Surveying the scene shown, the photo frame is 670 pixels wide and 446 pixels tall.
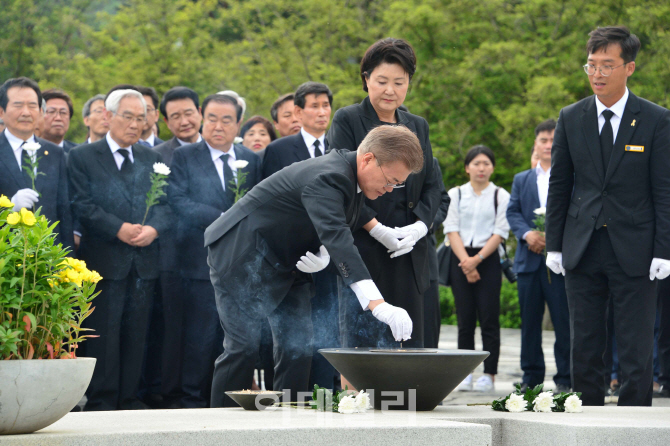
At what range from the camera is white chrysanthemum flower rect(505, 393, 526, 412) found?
4.35 m

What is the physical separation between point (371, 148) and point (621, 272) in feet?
6.32

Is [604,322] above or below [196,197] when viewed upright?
below

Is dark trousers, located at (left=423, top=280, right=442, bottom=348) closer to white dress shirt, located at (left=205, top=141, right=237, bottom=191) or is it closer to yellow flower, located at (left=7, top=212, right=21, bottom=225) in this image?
white dress shirt, located at (left=205, top=141, right=237, bottom=191)

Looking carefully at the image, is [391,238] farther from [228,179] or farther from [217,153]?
[217,153]

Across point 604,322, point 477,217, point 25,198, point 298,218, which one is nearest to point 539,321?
point 477,217

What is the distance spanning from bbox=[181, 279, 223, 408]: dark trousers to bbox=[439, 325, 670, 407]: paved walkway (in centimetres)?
191

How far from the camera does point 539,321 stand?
7.82 m

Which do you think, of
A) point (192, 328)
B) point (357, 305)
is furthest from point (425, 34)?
point (357, 305)

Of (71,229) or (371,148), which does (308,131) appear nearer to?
(71,229)

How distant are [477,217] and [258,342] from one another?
4103 millimetres

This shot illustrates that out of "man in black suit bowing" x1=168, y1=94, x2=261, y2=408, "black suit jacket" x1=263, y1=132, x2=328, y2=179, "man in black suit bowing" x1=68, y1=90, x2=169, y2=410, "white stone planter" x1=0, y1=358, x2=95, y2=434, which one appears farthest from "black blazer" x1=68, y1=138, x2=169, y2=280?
"white stone planter" x1=0, y1=358, x2=95, y2=434

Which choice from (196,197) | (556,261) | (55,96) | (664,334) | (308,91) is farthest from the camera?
(55,96)

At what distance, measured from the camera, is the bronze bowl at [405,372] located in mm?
4047

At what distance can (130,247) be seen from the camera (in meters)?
6.53
